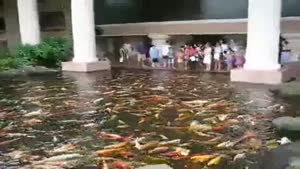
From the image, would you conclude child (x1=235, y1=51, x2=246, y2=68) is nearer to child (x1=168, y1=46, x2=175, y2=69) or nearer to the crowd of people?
the crowd of people

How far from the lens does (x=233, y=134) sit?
654 centimetres

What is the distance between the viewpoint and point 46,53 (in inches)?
662

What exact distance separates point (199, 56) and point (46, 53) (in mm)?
5376

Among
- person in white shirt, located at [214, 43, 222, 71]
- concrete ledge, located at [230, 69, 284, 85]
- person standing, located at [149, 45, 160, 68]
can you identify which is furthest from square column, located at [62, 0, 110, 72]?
concrete ledge, located at [230, 69, 284, 85]

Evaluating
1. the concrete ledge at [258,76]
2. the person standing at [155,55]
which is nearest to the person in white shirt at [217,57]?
the person standing at [155,55]

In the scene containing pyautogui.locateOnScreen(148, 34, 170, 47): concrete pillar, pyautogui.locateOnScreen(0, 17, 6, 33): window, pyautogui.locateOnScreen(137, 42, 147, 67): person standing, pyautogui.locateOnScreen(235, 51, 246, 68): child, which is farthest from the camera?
pyautogui.locateOnScreen(0, 17, 6, 33): window

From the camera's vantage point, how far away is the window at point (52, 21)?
73.5 feet

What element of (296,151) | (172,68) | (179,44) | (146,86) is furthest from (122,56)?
(296,151)

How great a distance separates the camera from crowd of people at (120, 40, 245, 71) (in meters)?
14.3

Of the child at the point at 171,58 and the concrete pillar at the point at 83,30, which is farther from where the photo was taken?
the child at the point at 171,58

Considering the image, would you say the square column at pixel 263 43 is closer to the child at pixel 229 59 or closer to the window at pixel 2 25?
the child at pixel 229 59

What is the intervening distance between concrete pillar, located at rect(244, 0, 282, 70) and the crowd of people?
7.54ft

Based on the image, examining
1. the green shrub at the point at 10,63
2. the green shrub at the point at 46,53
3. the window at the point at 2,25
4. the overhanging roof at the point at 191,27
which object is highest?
the window at the point at 2,25

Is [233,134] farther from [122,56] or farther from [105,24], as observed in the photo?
[105,24]
